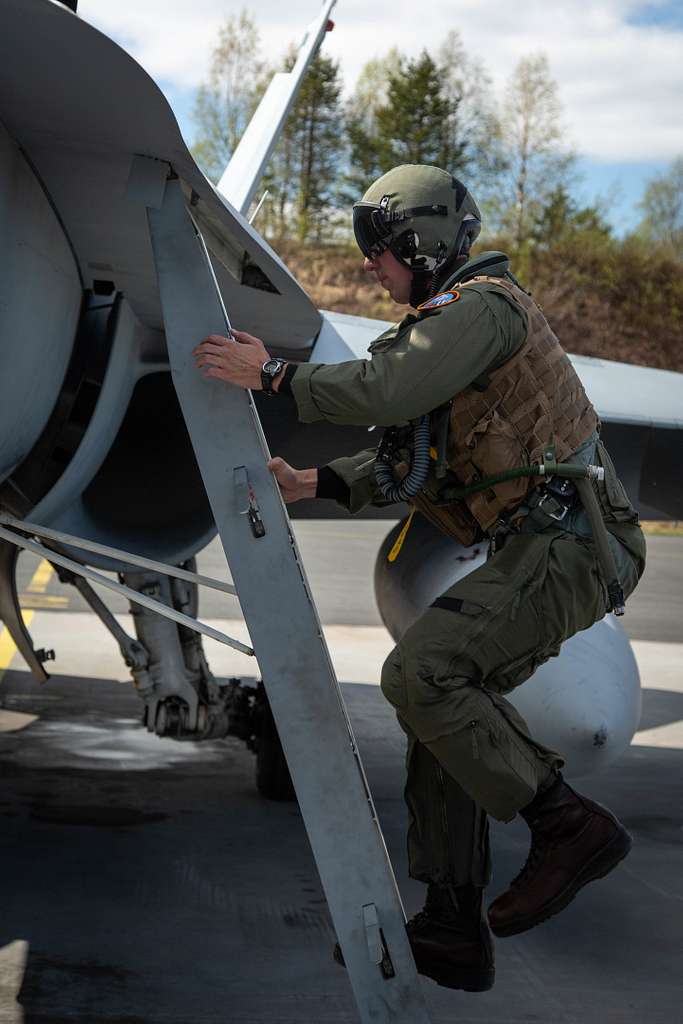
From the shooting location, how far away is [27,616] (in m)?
11.1

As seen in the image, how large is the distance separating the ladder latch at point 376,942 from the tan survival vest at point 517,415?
96 cm

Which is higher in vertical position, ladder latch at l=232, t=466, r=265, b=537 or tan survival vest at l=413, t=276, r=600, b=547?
tan survival vest at l=413, t=276, r=600, b=547

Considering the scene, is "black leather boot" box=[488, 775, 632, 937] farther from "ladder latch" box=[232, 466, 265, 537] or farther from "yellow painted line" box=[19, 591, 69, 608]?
"yellow painted line" box=[19, 591, 69, 608]

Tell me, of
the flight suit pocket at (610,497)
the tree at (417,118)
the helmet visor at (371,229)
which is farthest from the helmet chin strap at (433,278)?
the tree at (417,118)

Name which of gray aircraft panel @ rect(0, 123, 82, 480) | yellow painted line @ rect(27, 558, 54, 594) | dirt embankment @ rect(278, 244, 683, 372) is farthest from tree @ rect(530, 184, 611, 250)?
gray aircraft panel @ rect(0, 123, 82, 480)

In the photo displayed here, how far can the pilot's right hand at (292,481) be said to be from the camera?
9.48 feet

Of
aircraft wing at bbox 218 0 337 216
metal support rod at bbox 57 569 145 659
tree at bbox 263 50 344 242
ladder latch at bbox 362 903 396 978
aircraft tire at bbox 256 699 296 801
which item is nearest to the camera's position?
ladder latch at bbox 362 903 396 978

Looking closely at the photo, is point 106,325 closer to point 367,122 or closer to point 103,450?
A: point 103,450

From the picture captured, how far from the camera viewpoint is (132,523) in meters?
4.77

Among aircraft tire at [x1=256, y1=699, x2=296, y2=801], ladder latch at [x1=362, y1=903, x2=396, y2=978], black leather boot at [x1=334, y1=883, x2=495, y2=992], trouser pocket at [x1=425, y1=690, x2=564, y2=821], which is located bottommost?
aircraft tire at [x1=256, y1=699, x2=296, y2=801]

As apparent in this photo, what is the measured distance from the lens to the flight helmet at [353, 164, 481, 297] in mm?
2820

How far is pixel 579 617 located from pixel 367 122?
57273 millimetres

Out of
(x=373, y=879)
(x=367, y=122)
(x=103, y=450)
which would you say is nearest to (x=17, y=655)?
(x=103, y=450)

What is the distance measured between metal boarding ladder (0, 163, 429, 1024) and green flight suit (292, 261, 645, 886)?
0.19 metres
